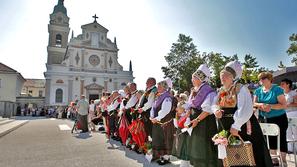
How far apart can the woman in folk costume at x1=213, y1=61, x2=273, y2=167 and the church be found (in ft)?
126

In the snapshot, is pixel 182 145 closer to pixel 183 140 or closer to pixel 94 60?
pixel 183 140

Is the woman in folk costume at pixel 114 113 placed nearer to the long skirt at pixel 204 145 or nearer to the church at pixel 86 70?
the long skirt at pixel 204 145

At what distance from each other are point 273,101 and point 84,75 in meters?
38.9

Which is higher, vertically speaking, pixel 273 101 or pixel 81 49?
pixel 81 49

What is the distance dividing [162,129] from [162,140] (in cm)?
23

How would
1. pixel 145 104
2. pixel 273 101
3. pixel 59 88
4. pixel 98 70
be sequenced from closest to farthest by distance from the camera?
pixel 273 101, pixel 145 104, pixel 59 88, pixel 98 70

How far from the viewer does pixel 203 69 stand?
3.73 metres

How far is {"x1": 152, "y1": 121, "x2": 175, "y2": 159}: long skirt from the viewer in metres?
5.02

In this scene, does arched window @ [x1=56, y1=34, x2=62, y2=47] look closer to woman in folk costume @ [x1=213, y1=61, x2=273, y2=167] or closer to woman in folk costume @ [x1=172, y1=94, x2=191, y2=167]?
woman in folk costume @ [x1=172, y1=94, x2=191, y2=167]

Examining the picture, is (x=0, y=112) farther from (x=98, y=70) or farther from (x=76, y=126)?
(x=76, y=126)

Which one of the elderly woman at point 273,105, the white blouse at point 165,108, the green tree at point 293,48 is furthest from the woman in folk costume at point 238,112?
the green tree at point 293,48

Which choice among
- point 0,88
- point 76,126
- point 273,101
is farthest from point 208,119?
point 0,88

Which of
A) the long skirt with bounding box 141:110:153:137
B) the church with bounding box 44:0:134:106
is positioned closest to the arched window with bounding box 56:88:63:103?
the church with bounding box 44:0:134:106

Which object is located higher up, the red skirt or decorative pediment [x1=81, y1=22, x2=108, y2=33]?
decorative pediment [x1=81, y1=22, x2=108, y2=33]
